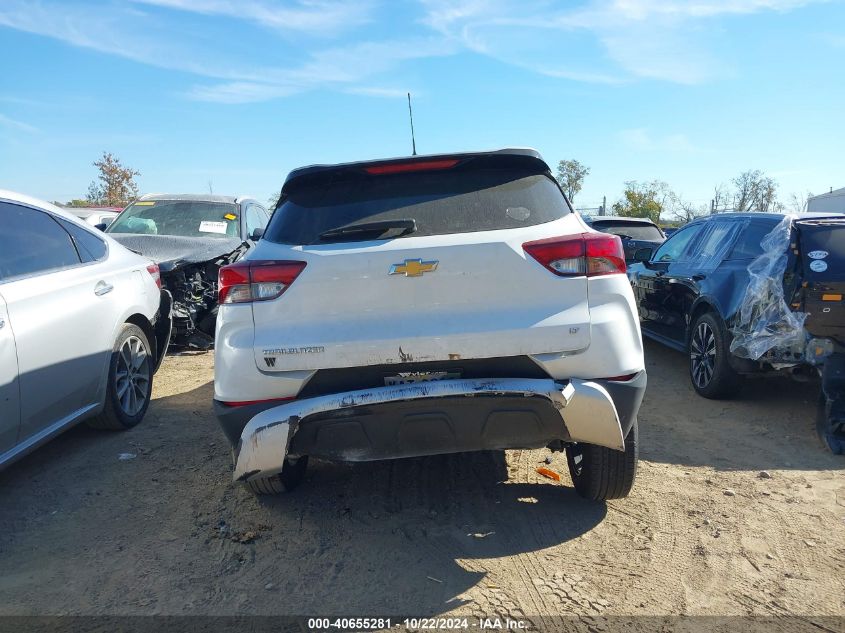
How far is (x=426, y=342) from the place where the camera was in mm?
2645

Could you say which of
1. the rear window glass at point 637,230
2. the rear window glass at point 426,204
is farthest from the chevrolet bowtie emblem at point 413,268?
the rear window glass at point 637,230

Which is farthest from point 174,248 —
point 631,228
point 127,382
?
point 631,228

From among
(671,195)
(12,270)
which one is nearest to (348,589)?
(12,270)

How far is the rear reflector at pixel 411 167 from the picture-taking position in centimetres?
298

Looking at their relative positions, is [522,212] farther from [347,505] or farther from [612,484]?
[347,505]

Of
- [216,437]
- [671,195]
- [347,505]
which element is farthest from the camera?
[671,195]

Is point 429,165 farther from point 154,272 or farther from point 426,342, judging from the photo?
point 154,272

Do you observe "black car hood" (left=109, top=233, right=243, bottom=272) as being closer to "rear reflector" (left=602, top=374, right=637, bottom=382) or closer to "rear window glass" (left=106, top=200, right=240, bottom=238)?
"rear window glass" (left=106, top=200, right=240, bottom=238)

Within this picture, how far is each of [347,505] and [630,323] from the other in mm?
1816

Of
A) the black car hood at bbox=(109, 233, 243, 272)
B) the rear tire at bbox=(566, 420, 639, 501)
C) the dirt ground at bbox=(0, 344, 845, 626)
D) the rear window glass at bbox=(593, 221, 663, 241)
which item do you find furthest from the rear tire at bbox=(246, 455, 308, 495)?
the rear window glass at bbox=(593, 221, 663, 241)

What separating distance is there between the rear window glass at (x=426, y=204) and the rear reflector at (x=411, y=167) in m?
0.03

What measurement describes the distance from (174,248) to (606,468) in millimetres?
5601

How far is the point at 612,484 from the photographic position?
3160mm

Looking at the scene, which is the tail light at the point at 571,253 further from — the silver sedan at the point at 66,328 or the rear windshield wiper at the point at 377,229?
→ the silver sedan at the point at 66,328
